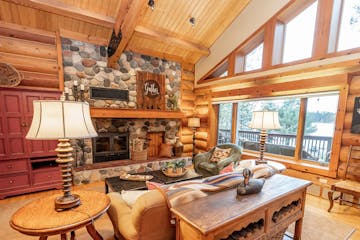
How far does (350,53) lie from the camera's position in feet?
9.21

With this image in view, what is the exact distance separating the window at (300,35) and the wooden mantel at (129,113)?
305 centimetres

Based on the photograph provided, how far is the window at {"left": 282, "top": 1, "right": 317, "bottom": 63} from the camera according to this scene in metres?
3.37

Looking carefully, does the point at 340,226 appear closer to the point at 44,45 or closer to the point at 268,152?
the point at 268,152

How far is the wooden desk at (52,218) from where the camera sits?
1.11 m

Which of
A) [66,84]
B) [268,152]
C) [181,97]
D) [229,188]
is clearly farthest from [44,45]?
[268,152]

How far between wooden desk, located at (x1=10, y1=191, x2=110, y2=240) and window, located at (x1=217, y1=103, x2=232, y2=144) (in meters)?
4.11

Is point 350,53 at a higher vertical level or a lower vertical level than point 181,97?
higher

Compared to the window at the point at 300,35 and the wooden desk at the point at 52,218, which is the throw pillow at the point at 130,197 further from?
the window at the point at 300,35

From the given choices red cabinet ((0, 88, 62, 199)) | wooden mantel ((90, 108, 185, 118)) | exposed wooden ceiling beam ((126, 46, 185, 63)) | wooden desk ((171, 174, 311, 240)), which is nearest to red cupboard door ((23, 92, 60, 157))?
red cabinet ((0, 88, 62, 199))

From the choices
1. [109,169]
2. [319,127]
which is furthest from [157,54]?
[319,127]

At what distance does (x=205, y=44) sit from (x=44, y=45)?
3.98 meters

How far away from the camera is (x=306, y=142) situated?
3508 mm

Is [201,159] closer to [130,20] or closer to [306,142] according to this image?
[306,142]

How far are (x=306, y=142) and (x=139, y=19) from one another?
4019mm
